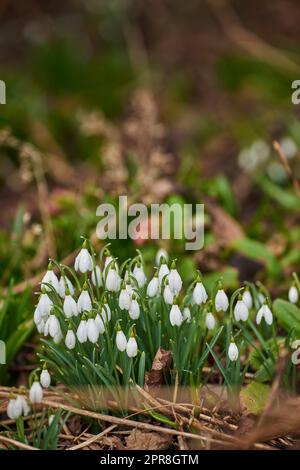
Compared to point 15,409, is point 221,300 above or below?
above

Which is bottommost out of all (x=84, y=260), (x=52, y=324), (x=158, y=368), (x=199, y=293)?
(x=158, y=368)

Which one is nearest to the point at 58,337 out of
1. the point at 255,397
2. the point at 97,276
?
the point at 97,276

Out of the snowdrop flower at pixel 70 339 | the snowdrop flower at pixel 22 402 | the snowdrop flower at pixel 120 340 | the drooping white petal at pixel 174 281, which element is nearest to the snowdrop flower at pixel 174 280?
the drooping white petal at pixel 174 281

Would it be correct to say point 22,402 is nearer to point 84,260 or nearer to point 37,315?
point 37,315

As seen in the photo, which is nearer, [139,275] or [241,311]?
[241,311]

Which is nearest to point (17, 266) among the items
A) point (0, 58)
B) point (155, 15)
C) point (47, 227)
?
point (47, 227)

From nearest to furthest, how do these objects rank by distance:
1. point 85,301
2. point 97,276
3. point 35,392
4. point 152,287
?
point 35,392 → point 85,301 → point 152,287 → point 97,276

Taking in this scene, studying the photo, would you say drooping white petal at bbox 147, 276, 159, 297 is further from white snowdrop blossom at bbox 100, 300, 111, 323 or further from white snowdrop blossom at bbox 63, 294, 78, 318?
white snowdrop blossom at bbox 63, 294, 78, 318

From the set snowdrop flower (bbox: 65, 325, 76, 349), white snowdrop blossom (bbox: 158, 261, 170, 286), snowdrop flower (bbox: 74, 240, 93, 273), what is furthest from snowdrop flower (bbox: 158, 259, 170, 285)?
snowdrop flower (bbox: 65, 325, 76, 349)
